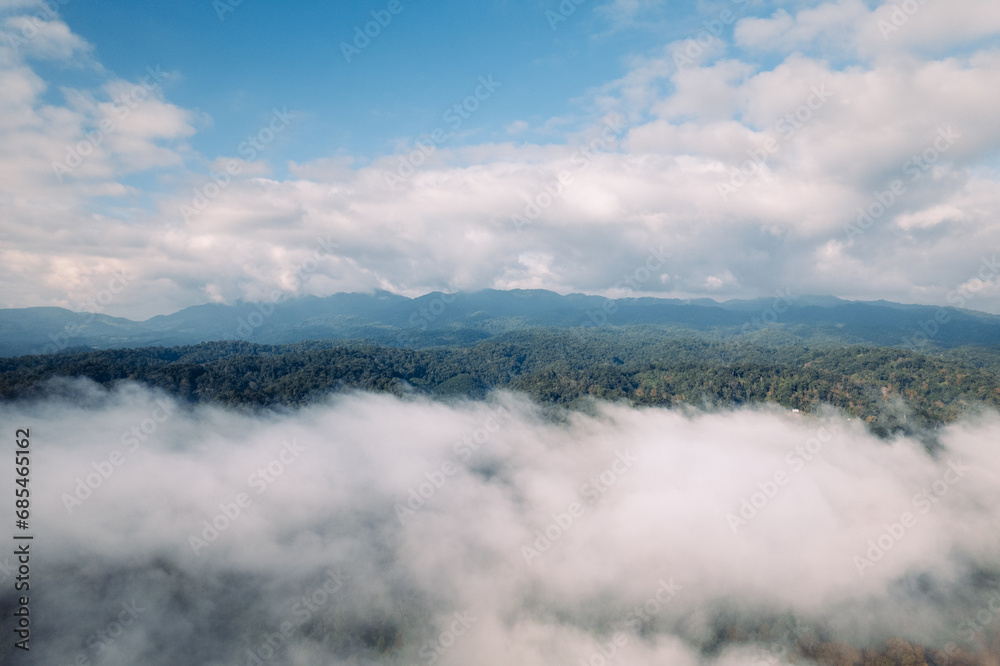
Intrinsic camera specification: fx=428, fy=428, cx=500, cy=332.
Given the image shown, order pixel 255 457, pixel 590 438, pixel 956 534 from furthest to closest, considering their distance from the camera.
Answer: pixel 590 438 < pixel 255 457 < pixel 956 534

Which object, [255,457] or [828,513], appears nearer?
[828,513]

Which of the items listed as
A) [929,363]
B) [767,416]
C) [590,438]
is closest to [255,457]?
[590,438]

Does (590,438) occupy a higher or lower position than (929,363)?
lower

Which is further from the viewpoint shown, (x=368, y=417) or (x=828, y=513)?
(x=368, y=417)

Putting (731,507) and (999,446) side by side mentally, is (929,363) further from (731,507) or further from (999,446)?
(731,507)

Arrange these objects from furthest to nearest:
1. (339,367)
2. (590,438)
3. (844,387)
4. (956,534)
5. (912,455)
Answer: (339,367) < (590,438) < (844,387) < (912,455) < (956,534)

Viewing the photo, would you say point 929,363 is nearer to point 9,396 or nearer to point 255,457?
point 255,457

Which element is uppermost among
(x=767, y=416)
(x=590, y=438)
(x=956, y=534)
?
(x=767, y=416)

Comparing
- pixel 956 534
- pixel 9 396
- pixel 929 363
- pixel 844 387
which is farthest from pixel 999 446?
pixel 9 396

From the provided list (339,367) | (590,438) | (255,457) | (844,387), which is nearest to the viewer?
(255,457)
